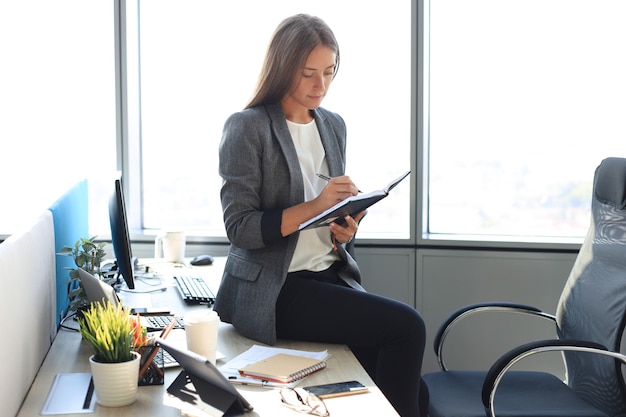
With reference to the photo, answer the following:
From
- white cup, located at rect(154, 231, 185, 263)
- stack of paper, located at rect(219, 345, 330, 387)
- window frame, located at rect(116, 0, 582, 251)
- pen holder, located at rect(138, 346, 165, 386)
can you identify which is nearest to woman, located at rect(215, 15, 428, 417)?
stack of paper, located at rect(219, 345, 330, 387)

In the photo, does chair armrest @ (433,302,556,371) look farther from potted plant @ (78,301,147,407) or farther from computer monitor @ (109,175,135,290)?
potted plant @ (78,301,147,407)

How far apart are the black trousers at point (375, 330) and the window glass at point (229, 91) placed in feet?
4.75

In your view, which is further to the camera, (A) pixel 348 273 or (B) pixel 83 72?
(B) pixel 83 72

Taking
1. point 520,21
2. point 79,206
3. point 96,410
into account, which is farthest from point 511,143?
point 96,410

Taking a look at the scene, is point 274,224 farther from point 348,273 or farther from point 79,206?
point 79,206

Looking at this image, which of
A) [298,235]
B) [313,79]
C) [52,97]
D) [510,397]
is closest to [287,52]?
[313,79]

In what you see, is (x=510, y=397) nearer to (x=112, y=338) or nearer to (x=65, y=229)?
(x=112, y=338)

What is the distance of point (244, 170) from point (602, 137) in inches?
78.0

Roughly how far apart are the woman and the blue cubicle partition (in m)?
0.48

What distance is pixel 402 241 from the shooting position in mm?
3498

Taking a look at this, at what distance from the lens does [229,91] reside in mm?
3605

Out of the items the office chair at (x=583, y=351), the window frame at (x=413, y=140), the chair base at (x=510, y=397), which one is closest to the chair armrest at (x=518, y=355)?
the office chair at (x=583, y=351)

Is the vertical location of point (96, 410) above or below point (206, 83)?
below

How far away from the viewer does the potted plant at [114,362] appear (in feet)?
5.06
